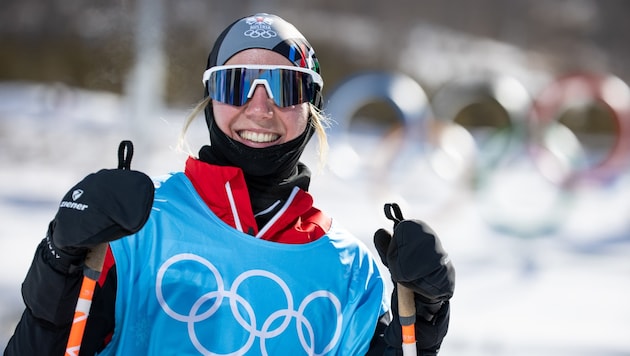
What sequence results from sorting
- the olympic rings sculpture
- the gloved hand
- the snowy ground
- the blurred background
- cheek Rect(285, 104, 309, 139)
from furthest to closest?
the olympic rings sculpture → the blurred background → the snowy ground → cheek Rect(285, 104, 309, 139) → the gloved hand

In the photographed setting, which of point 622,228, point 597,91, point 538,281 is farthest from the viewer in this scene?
point 597,91

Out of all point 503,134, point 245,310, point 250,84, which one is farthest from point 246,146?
point 503,134

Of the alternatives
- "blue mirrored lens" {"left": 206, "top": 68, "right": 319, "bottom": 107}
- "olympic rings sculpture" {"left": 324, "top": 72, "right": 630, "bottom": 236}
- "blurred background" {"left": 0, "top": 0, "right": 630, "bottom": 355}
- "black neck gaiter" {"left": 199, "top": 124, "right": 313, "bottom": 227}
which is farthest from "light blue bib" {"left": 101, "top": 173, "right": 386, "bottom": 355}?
"olympic rings sculpture" {"left": 324, "top": 72, "right": 630, "bottom": 236}

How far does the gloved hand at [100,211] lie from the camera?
4.68 feet

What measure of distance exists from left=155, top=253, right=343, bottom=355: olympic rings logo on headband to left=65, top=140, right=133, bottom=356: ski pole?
0.70ft

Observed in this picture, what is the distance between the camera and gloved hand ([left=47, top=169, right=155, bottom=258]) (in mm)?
1428

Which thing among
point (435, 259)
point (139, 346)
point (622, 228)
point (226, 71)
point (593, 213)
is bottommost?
point (139, 346)

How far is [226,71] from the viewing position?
73.7 inches

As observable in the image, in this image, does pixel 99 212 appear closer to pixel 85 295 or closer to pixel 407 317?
pixel 85 295

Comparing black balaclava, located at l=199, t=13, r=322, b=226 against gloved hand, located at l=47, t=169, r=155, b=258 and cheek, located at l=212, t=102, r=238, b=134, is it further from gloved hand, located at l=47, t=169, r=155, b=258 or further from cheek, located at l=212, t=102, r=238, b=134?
gloved hand, located at l=47, t=169, r=155, b=258

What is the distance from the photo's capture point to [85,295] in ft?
5.00

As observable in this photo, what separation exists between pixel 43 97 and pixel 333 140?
11.1 meters

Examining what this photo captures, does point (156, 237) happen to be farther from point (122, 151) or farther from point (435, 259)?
point (435, 259)

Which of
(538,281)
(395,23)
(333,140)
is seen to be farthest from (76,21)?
(538,281)
